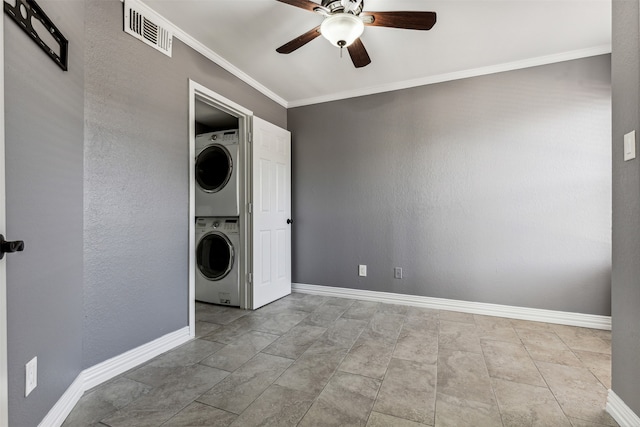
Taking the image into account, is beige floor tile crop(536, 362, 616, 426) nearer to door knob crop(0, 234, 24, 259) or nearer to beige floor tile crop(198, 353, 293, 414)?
beige floor tile crop(198, 353, 293, 414)

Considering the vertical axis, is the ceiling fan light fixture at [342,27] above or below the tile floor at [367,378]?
above

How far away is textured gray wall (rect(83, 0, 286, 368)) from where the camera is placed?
168cm

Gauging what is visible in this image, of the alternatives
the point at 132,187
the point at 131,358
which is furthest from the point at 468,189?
the point at 131,358

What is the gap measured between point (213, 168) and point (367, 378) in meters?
2.62

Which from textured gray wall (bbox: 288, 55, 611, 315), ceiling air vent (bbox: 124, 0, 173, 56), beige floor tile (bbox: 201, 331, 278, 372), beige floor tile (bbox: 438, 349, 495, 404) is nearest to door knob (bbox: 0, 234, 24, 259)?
beige floor tile (bbox: 201, 331, 278, 372)

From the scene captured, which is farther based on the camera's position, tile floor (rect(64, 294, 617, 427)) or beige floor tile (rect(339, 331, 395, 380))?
beige floor tile (rect(339, 331, 395, 380))

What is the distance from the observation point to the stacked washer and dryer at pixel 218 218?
10.2ft

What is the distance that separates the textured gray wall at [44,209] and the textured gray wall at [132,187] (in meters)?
0.09

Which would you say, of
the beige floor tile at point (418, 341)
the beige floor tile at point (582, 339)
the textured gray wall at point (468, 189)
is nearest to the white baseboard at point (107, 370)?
the beige floor tile at point (418, 341)

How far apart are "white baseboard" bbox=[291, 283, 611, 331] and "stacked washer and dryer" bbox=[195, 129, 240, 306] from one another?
946mm

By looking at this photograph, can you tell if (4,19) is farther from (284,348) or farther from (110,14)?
(284,348)

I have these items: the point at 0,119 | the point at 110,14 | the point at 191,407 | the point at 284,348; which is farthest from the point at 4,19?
the point at 284,348

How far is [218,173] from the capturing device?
10.5ft

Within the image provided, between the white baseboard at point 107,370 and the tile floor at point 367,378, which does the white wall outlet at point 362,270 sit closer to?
the tile floor at point 367,378
